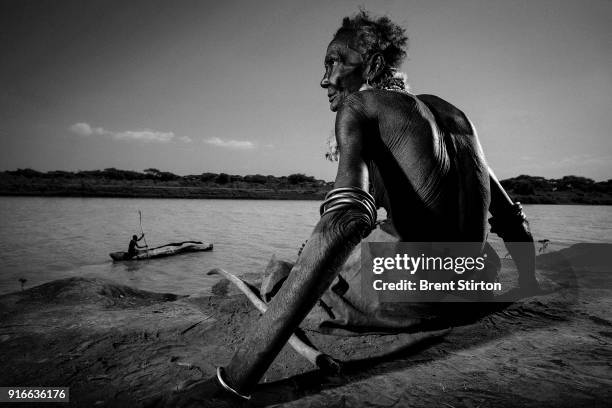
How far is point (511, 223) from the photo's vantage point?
7.31 feet

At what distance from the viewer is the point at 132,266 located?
14.9 m

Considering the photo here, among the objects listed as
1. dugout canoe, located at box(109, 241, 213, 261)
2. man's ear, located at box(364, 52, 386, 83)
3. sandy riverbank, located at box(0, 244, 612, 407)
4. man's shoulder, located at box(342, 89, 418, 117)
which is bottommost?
dugout canoe, located at box(109, 241, 213, 261)

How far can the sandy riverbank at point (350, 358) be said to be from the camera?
4.01 ft

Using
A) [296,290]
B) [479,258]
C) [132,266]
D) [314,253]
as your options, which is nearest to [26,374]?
[296,290]

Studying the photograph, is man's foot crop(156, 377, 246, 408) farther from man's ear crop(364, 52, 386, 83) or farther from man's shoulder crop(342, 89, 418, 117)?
man's ear crop(364, 52, 386, 83)

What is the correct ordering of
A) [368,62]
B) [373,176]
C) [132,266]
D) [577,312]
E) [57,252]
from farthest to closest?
1. [57,252]
2. [132,266]
3. [577,312]
4. [368,62]
5. [373,176]

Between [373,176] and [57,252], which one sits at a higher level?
[373,176]

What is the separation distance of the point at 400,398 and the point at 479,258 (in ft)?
3.49

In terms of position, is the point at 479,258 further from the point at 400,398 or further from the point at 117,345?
the point at 117,345

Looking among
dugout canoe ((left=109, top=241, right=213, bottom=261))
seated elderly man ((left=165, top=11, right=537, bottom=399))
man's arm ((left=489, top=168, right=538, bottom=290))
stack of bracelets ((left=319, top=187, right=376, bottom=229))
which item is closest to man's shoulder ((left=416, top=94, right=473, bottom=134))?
seated elderly man ((left=165, top=11, right=537, bottom=399))

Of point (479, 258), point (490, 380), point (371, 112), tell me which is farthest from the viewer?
point (479, 258)

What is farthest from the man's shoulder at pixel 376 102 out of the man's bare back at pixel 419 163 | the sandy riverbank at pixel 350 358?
the sandy riverbank at pixel 350 358

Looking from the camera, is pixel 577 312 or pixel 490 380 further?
pixel 577 312

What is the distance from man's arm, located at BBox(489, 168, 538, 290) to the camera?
221 centimetres
